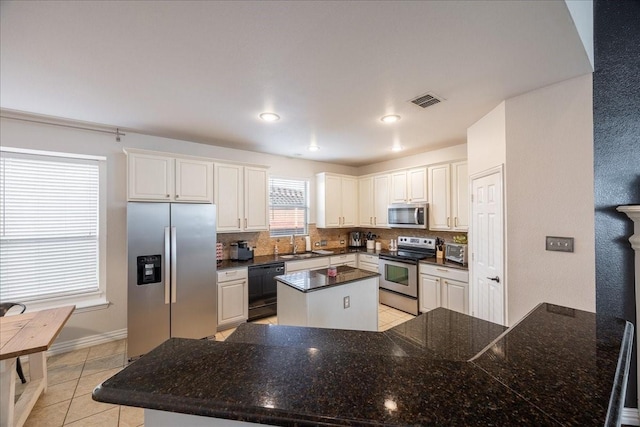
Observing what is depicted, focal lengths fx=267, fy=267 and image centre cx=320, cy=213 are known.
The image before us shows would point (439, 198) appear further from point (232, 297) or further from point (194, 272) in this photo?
point (194, 272)

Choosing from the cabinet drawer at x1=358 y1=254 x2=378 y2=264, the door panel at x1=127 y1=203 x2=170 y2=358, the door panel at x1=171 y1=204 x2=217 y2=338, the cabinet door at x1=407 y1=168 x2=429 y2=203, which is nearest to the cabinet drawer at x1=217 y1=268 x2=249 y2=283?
the door panel at x1=171 y1=204 x2=217 y2=338

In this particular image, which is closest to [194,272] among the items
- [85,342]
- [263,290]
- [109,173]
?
[263,290]

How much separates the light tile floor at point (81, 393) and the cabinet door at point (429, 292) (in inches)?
134

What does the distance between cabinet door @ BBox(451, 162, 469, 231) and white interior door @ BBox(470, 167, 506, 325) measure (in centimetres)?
72

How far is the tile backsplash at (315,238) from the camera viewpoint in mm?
4180

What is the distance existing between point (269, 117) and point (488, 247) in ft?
8.54

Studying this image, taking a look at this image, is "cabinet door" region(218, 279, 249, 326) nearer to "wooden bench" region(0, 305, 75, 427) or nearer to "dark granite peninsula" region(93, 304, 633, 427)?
"wooden bench" region(0, 305, 75, 427)

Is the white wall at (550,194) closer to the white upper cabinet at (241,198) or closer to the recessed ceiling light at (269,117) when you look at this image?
the recessed ceiling light at (269,117)

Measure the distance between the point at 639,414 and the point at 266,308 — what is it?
11.8ft

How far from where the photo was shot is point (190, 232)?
3.15 m

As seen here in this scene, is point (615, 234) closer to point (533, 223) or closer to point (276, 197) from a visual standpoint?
point (533, 223)

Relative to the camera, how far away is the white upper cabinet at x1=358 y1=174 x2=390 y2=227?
191 inches

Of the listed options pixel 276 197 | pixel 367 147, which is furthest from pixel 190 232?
pixel 367 147

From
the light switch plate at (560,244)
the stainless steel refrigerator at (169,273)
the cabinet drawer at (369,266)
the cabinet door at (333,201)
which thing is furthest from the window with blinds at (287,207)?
the light switch plate at (560,244)
